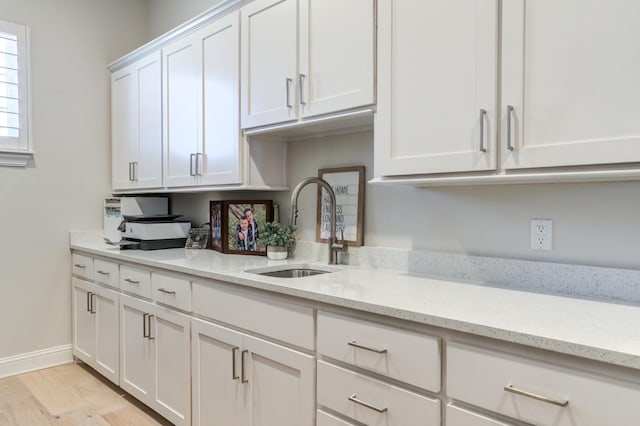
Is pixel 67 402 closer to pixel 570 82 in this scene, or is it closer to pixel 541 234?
pixel 541 234

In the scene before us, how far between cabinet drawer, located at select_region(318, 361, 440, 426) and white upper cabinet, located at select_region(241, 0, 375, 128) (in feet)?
3.29

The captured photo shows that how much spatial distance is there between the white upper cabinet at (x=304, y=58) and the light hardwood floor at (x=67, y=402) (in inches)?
69.3

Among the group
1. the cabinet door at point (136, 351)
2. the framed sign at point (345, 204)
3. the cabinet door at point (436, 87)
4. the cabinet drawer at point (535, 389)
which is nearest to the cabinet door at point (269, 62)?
the framed sign at point (345, 204)

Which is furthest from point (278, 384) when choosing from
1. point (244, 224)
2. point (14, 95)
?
point (14, 95)

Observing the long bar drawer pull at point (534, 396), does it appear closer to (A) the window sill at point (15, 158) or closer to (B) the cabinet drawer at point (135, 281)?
(B) the cabinet drawer at point (135, 281)

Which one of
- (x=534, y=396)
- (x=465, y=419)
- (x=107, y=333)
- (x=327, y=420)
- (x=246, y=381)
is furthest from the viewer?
(x=107, y=333)

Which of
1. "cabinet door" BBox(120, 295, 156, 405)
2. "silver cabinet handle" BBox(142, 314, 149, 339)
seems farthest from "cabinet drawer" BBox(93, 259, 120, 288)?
"silver cabinet handle" BBox(142, 314, 149, 339)

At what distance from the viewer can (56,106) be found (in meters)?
3.29

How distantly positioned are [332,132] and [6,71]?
7.93ft

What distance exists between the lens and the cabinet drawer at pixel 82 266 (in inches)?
121

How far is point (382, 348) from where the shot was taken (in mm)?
1321

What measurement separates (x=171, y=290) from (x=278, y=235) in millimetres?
599

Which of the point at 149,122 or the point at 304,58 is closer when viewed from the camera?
the point at 304,58

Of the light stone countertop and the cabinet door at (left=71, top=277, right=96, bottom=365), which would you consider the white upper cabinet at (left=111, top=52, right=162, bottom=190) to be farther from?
the light stone countertop
